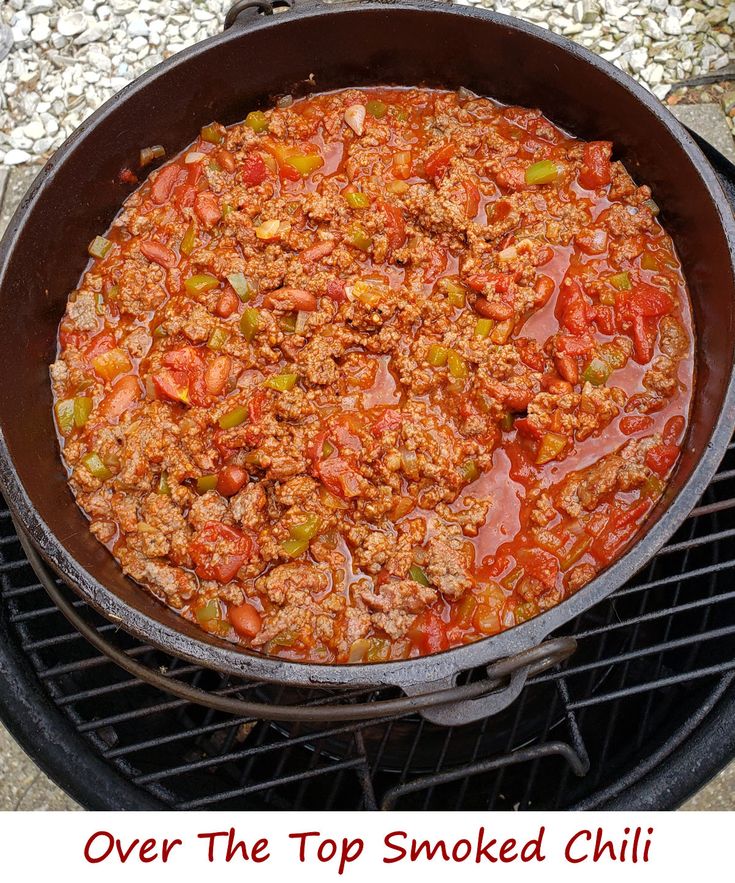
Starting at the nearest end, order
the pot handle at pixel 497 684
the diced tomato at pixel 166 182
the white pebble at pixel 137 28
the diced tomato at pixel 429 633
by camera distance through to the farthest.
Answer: the pot handle at pixel 497 684 → the diced tomato at pixel 429 633 → the diced tomato at pixel 166 182 → the white pebble at pixel 137 28

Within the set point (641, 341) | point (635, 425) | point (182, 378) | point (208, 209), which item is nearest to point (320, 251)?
point (208, 209)

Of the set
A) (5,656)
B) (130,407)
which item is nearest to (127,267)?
(130,407)

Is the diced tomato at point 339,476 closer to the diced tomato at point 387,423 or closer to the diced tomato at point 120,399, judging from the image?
the diced tomato at point 387,423

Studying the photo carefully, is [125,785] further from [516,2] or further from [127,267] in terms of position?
[516,2]

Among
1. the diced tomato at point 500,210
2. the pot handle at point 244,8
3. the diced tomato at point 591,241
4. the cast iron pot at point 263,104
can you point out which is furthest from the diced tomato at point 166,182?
the diced tomato at point 591,241

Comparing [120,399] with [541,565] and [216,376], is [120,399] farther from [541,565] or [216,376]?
[541,565]
